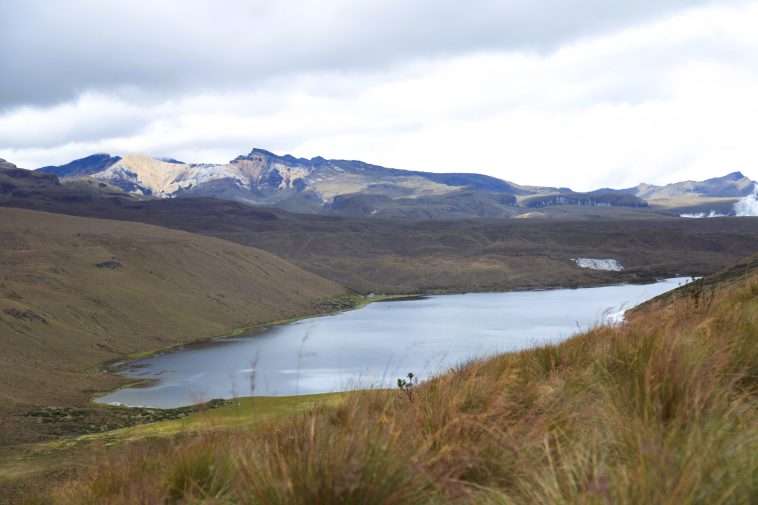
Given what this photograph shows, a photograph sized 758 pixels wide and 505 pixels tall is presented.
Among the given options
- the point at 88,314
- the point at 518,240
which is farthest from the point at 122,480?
the point at 518,240

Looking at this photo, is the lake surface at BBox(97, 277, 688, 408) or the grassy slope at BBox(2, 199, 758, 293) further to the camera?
the grassy slope at BBox(2, 199, 758, 293)

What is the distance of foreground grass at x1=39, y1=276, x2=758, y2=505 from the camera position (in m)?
3.07

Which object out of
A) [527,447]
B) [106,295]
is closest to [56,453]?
[527,447]

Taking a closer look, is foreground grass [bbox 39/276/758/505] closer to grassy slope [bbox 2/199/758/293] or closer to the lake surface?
the lake surface

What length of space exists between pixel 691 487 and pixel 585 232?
628ft

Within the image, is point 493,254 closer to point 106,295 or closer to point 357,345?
point 106,295

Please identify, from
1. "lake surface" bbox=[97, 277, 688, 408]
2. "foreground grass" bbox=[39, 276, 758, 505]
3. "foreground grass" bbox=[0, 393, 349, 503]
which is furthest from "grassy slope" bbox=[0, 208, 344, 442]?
"foreground grass" bbox=[39, 276, 758, 505]

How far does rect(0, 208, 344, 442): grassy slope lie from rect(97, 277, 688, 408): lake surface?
5.17 metres

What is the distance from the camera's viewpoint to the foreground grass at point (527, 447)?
10.1ft

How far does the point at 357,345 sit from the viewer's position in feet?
223

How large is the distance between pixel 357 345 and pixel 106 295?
1347 inches

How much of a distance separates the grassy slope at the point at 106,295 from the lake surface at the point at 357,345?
5167 mm

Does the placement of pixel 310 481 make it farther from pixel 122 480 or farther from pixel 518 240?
pixel 518 240

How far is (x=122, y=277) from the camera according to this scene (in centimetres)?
9269
